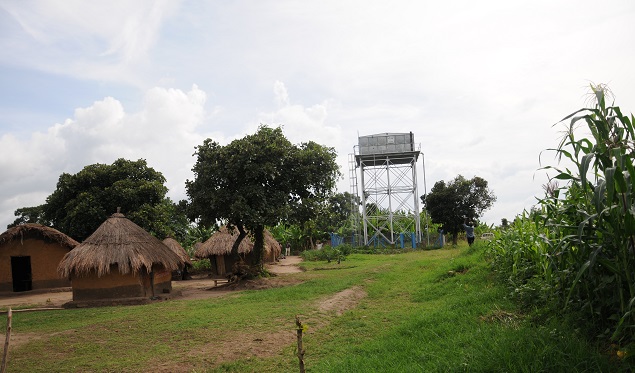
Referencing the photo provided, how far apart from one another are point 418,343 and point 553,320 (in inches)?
63.4

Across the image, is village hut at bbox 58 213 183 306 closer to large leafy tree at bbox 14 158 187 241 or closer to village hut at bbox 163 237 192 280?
village hut at bbox 163 237 192 280

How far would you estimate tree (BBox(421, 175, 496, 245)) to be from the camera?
100 ft

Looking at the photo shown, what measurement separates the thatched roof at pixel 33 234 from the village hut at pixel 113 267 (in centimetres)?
594

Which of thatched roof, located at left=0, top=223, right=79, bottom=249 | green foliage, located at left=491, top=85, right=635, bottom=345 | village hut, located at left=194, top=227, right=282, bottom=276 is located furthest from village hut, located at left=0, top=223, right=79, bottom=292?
green foliage, located at left=491, top=85, right=635, bottom=345

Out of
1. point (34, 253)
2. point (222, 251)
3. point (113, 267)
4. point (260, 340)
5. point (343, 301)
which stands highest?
point (34, 253)

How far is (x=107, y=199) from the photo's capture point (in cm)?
2359

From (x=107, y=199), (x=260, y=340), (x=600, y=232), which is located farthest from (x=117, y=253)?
(x=600, y=232)

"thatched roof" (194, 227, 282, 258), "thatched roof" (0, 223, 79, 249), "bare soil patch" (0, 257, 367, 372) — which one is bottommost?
"bare soil patch" (0, 257, 367, 372)

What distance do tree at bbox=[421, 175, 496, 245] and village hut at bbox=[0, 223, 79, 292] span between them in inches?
848

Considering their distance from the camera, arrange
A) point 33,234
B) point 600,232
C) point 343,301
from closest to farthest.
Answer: point 600,232, point 343,301, point 33,234

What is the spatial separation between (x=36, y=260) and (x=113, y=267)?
8005mm

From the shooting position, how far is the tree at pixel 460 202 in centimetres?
3055

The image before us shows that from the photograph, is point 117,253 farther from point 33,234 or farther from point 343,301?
point 33,234

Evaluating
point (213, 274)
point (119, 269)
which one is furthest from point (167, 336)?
point (213, 274)
